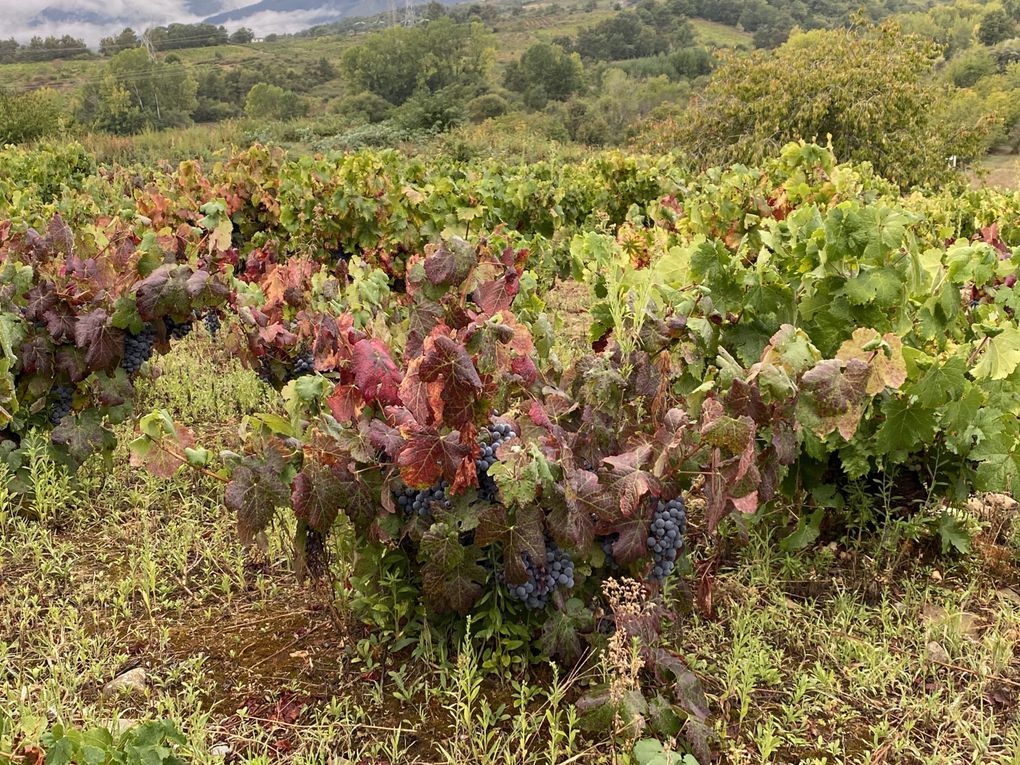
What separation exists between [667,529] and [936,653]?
3.40ft

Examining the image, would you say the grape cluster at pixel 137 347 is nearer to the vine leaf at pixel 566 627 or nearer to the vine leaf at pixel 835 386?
the vine leaf at pixel 566 627

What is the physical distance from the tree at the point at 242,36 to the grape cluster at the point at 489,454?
98.7 meters

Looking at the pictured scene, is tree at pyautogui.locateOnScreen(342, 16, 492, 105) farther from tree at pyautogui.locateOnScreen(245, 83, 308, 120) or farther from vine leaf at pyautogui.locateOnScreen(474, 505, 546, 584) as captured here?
vine leaf at pyautogui.locateOnScreen(474, 505, 546, 584)

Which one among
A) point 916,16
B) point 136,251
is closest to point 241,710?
point 136,251

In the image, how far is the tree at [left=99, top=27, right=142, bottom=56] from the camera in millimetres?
81350

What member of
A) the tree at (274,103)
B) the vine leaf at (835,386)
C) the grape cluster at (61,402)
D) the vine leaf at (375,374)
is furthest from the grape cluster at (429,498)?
the tree at (274,103)

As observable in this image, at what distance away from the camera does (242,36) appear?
3573 inches

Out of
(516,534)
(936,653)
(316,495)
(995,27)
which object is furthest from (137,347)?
(995,27)

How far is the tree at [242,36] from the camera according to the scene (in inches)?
3518

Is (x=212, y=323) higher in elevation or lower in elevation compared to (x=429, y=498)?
lower

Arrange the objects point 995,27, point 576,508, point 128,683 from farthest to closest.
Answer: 1. point 995,27
2. point 128,683
3. point 576,508

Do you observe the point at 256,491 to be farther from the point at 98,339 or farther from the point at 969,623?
the point at 969,623

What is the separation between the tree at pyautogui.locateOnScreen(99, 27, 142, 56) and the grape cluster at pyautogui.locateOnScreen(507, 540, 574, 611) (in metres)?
92.9

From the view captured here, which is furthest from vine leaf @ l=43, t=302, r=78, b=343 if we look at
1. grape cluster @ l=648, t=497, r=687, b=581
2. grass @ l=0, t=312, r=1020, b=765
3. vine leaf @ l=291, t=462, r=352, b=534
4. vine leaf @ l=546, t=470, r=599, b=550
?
grape cluster @ l=648, t=497, r=687, b=581
